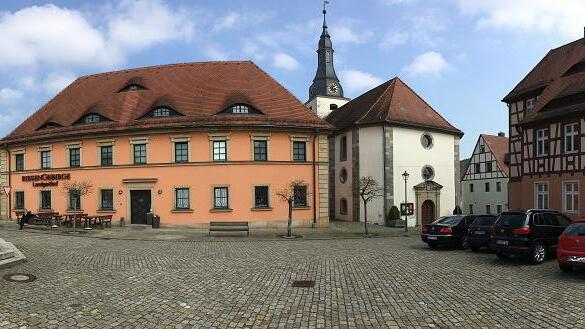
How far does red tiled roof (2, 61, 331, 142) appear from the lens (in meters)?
28.0

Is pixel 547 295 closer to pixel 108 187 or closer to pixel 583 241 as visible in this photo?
pixel 583 241

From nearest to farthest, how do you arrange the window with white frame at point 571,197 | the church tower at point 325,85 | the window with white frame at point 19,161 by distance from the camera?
the window with white frame at point 571,197 < the window with white frame at point 19,161 < the church tower at point 325,85

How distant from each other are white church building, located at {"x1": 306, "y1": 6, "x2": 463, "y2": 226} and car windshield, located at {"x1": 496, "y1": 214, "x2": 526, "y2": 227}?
18.5m

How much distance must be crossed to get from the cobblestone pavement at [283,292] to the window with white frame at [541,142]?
12.5 metres

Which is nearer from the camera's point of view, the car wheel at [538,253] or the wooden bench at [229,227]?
the car wheel at [538,253]

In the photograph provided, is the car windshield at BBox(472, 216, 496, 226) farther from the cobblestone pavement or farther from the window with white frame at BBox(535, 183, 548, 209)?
the window with white frame at BBox(535, 183, 548, 209)

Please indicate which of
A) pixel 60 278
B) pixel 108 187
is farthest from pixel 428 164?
pixel 60 278

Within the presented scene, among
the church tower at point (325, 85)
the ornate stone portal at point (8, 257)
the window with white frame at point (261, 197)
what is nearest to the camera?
the ornate stone portal at point (8, 257)

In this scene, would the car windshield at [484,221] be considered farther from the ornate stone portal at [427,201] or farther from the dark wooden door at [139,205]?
the dark wooden door at [139,205]

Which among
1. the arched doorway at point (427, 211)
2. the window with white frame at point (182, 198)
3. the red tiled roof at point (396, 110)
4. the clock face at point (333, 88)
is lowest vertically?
the arched doorway at point (427, 211)

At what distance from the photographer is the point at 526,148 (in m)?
26.1

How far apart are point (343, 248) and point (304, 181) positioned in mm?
10824

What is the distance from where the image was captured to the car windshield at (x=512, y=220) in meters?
13.8

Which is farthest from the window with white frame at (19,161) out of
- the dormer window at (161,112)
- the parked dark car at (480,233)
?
the parked dark car at (480,233)
